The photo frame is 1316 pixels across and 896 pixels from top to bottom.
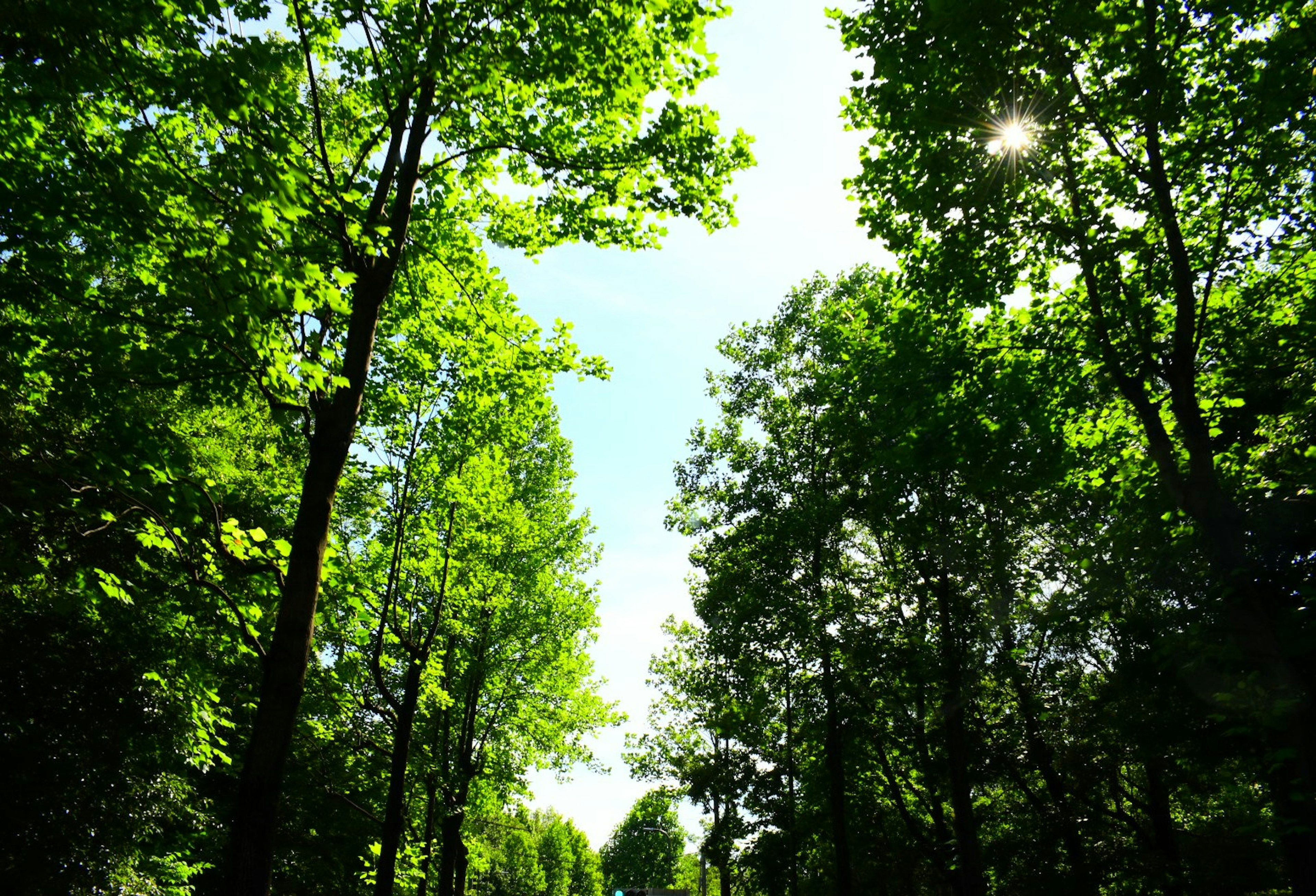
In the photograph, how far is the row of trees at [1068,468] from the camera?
7.92 m

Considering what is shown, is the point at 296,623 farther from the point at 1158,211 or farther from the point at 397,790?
the point at 1158,211

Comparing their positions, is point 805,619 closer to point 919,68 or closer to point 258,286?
point 919,68

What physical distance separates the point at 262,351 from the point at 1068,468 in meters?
10.7

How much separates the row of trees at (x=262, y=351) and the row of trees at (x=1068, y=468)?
3.51m

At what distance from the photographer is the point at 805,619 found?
59.2 ft

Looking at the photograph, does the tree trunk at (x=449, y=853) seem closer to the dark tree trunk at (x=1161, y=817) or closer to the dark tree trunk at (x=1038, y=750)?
the dark tree trunk at (x=1038, y=750)

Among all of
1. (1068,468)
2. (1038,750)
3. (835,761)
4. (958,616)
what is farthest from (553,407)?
(1038,750)

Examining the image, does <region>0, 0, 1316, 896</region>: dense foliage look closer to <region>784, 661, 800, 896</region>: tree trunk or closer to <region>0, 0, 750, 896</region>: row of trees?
<region>0, 0, 750, 896</region>: row of trees

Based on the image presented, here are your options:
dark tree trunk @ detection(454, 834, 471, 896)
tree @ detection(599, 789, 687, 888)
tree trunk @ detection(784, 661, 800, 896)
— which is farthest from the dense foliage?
tree @ detection(599, 789, 687, 888)

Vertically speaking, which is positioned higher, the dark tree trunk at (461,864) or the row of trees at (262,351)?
the row of trees at (262,351)

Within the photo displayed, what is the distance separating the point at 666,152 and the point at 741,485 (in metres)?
14.8

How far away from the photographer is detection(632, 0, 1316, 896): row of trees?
7918 mm

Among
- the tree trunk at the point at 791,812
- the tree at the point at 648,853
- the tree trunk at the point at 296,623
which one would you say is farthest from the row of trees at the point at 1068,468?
the tree at the point at 648,853

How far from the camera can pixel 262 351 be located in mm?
5812
